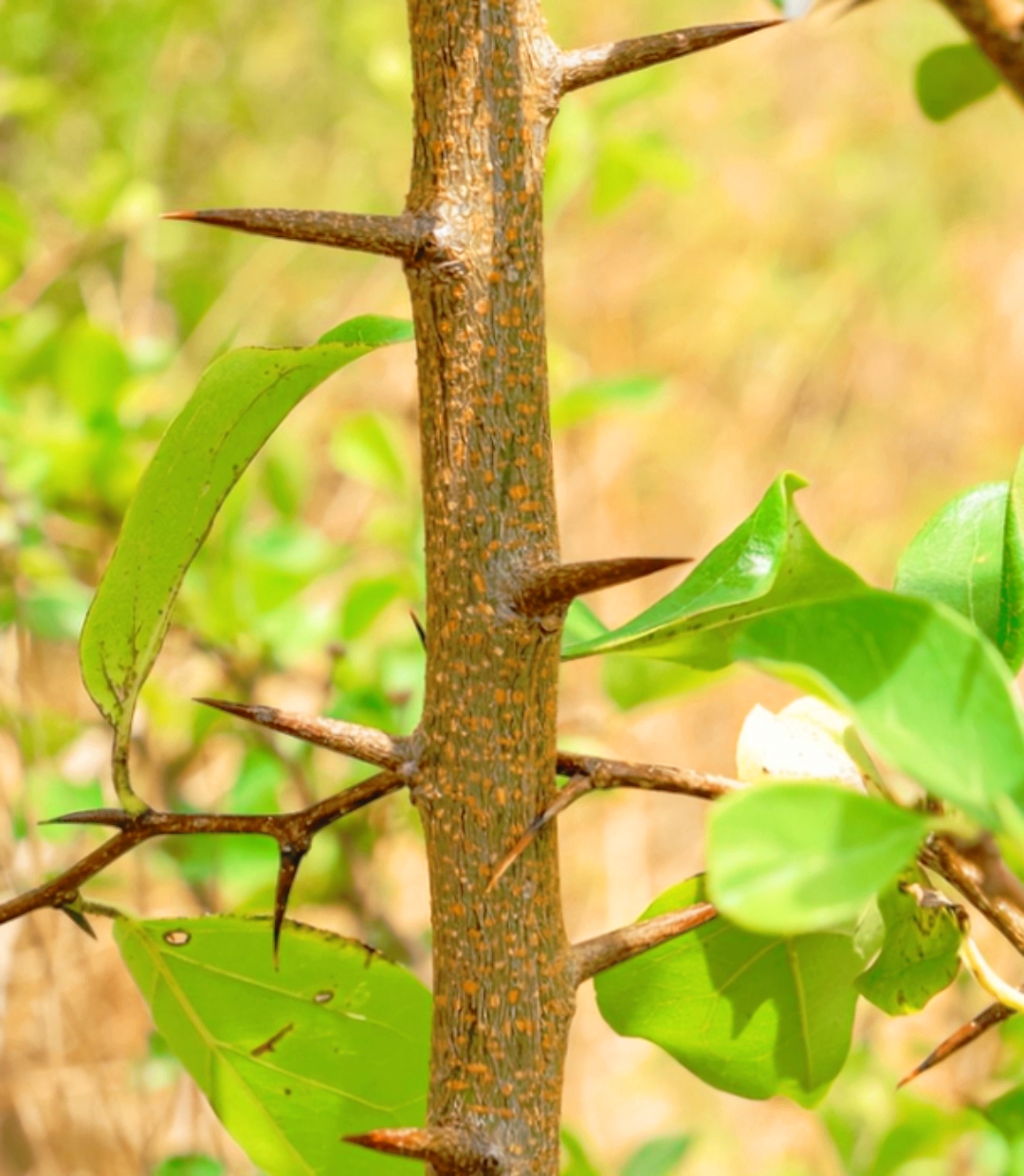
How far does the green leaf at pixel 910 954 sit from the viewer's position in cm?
32

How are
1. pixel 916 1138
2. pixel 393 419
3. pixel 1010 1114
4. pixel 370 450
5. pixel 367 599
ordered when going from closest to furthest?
pixel 1010 1114 < pixel 916 1138 < pixel 367 599 < pixel 370 450 < pixel 393 419

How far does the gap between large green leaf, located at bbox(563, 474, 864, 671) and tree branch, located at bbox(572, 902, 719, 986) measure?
0.24ft

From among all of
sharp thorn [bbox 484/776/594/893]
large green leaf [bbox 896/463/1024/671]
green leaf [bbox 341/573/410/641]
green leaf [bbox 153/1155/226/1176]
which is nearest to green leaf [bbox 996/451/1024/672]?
large green leaf [bbox 896/463/1024/671]

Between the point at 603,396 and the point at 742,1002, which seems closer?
the point at 742,1002

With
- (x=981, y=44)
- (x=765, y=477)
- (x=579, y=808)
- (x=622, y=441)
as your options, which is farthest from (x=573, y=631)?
(x=765, y=477)

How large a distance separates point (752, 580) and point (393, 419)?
3.73 feet

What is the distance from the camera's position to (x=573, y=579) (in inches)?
10.7

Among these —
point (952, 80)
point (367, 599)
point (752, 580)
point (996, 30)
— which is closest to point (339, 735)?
point (752, 580)

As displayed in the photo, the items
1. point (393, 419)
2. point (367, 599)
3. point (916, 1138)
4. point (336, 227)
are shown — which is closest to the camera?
point (336, 227)

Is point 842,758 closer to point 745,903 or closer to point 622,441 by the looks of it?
point 745,903

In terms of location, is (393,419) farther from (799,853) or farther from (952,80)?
→ (799,853)

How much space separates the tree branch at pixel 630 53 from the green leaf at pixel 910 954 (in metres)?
0.20

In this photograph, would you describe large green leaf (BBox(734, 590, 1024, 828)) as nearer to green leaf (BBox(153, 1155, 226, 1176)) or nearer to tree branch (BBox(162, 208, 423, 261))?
tree branch (BBox(162, 208, 423, 261))

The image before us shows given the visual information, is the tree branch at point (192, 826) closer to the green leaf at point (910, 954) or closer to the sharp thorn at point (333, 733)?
the sharp thorn at point (333, 733)
